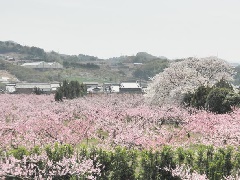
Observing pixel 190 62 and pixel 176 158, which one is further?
pixel 190 62

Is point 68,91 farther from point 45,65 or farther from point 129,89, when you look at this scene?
point 45,65

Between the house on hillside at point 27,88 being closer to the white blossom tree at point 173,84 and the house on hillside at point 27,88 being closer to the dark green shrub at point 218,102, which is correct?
the white blossom tree at point 173,84

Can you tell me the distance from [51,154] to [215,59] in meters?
48.0

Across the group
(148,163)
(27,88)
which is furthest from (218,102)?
(27,88)

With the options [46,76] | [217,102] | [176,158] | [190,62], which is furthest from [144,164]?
[46,76]

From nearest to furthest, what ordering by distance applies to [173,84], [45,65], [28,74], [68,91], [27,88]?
[173,84]
[68,91]
[27,88]
[28,74]
[45,65]

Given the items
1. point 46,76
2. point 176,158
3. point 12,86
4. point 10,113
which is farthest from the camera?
point 46,76

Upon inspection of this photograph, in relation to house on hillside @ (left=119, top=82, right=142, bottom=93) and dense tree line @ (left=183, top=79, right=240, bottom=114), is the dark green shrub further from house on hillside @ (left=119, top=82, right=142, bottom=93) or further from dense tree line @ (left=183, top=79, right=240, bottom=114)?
house on hillside @ (left=119, top=82, right=142, bottom=93)

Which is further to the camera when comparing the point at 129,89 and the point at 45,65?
the point at 45,65

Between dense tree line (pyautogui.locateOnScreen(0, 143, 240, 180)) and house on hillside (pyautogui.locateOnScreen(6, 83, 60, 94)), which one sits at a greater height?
dense tree line (pyautogui.locateOnScreen(0, 143, 240, 180))

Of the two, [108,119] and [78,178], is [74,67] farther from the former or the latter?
[78,178]

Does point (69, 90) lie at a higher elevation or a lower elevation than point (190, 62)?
lower

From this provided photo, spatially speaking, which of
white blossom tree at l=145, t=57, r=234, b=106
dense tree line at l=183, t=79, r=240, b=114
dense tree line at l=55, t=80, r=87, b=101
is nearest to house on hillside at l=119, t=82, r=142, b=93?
dense tree line at l=55, t=80, r=87, b=101

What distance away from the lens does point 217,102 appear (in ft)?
120
